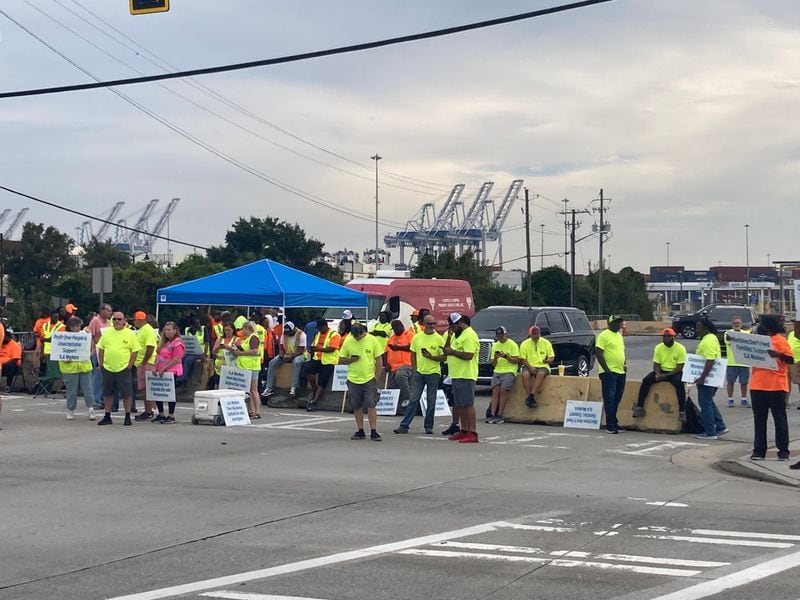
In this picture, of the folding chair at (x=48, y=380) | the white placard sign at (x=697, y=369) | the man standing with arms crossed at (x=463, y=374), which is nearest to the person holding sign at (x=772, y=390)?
the white placard sign at (x=697, y=369)

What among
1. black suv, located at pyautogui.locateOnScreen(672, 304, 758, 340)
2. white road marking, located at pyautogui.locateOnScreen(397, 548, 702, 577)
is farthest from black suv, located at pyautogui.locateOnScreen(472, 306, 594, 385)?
black suv, located at pyautogui.locateOnScreen(672, 304, 758, 340)

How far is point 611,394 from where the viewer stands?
→ 17.8 metres

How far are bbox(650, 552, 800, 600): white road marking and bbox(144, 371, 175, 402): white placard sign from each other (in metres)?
12.8

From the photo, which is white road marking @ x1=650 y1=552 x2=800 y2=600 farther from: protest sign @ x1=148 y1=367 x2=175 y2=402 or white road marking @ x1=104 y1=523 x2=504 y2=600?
protest sign @ x1=148 y1=367 x2=175 y2=402

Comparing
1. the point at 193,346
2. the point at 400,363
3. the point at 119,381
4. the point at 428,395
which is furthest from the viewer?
the point at 193,346

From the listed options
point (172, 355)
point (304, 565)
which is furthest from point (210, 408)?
point (304, 565)

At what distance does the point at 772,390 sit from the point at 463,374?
4648 mm

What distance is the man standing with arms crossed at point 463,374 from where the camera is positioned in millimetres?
16297

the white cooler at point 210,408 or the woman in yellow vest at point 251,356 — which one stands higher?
the woman in yellow vest at point 251,356

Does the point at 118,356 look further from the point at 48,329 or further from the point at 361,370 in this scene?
the point at 48,329

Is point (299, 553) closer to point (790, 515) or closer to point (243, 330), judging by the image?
point (790, 515)

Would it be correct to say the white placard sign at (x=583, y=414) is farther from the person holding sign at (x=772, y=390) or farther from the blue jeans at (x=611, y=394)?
the person holding sign at (x=772, y=390)

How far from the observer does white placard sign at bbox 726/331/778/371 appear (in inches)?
530

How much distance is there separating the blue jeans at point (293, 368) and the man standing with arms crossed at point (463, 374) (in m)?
6.14
